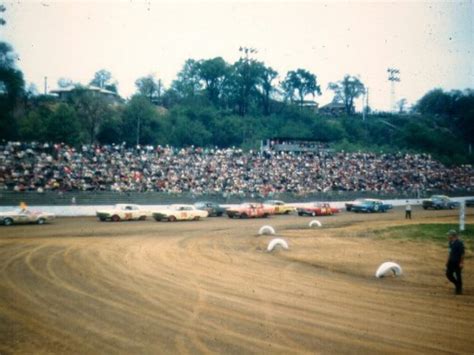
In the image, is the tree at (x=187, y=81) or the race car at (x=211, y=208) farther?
the tree at (x=187, y=81)

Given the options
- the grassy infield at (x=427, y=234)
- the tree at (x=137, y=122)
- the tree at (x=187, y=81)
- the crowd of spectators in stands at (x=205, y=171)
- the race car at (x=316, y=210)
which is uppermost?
the tree at (x=187, y=81)

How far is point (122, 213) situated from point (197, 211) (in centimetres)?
537

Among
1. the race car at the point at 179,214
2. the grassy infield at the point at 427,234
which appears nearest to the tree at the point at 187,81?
the race car at the point at 179,214

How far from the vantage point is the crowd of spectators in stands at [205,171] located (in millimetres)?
35000

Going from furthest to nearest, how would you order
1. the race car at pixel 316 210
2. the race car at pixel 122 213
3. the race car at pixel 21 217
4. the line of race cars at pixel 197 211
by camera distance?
1. the race car at pixel 316 210
2. the race car at pixel 122 213
3. the line of race cars at pixel 197 211
4. the race car at pixel 21 217

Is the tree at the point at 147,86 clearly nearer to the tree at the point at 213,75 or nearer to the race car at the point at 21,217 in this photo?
the tree at the point at 213,75

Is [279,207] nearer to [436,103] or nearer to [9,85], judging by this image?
[9,85]

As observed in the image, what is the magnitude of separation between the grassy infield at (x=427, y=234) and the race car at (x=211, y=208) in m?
15.3

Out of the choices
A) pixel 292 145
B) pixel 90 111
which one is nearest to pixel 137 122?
pixel 90 111

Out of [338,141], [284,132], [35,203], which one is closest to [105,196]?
[35,203]

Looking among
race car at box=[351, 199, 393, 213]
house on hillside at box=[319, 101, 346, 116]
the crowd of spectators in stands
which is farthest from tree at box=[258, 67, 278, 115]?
race car at box=[351, 199, 393, 213]

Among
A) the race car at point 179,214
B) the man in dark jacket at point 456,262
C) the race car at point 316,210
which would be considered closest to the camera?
the man in dark jacket at point 456,262

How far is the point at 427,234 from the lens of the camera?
2219 centimetres

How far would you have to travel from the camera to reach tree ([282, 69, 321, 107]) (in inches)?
4195
